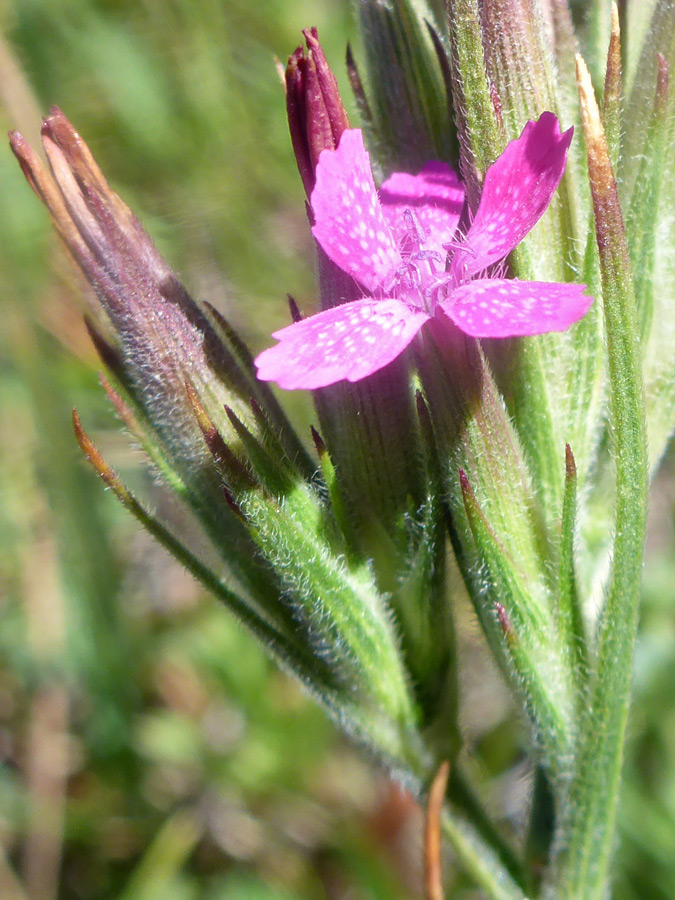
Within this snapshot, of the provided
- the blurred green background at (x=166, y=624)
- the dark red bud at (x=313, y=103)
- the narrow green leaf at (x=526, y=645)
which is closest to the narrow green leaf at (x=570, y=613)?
the narrow green leaf at (x=526, y=645)

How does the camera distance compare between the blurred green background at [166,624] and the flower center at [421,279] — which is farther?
the blurred green background at [166,624]

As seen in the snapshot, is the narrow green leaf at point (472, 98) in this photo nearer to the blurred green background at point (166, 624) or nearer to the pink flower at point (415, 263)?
the pink flower at point (415, 263)

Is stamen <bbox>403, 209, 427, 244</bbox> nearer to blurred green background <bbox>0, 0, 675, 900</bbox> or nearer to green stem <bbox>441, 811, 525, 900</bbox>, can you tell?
green stem <bbox>441, 811, 525, 900</bbox>

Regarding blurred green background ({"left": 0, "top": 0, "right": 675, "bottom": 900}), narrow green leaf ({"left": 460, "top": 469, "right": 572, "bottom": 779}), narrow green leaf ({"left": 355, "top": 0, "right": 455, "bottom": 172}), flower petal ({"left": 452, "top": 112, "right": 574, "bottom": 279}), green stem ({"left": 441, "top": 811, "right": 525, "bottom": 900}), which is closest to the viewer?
flower petal ({"left": 452, "top": 112, "right": 574, "bottom": 279})

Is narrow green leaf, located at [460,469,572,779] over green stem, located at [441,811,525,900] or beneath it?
over

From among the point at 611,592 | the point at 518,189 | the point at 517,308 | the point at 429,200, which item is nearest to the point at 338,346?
the point at 517,308

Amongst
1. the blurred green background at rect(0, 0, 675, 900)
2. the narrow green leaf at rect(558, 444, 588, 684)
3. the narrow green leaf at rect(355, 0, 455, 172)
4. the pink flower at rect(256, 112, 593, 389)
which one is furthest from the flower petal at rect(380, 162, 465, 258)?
the blurred green background at rect(0, 0, 675, 900)

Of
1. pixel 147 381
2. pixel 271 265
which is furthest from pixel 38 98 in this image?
pixel 147 381

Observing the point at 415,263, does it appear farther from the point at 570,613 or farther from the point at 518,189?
the point at 570,613
